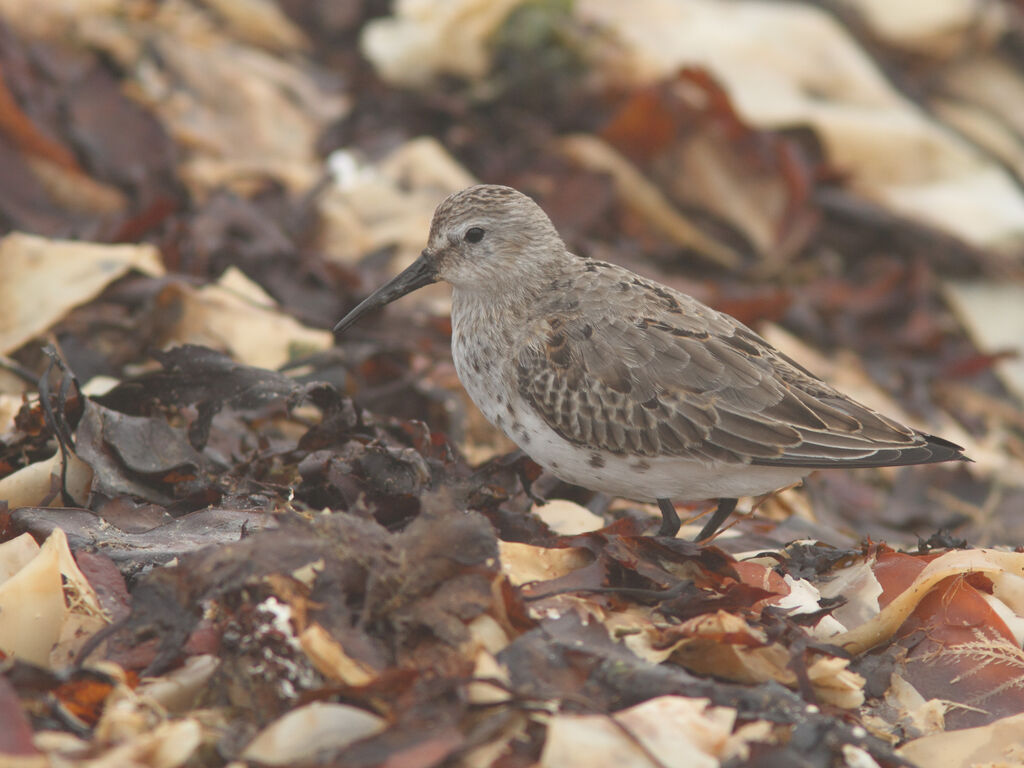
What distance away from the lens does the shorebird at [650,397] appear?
4434mm

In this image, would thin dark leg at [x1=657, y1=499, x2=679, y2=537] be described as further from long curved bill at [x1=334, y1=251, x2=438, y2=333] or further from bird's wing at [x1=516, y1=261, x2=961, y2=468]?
long curved bill at [x1=334, y1=251, x2=438, y2=333]

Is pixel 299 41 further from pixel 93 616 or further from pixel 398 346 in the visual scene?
pixel 93 616

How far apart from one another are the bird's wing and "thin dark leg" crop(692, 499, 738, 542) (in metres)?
0.37

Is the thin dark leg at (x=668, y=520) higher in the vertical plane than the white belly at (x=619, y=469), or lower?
lower

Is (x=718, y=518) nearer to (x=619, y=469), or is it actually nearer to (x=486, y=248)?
A: (x=619, y=469)

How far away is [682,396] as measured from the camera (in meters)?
4.48

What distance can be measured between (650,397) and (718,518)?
64cm

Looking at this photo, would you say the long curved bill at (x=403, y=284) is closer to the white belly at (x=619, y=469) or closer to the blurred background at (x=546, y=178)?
the blurred background at (x=546, y=178)

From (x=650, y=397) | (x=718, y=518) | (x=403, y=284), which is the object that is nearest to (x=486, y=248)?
(x=403, y=284)

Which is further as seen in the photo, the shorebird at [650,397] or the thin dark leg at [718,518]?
the thin dark leg at [718,518]

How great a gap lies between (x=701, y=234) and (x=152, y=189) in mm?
3467

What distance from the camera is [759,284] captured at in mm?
7949

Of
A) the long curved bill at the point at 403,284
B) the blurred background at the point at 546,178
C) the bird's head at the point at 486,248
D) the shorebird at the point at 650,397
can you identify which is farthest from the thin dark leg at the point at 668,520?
the long curved bill at the point at 403,284

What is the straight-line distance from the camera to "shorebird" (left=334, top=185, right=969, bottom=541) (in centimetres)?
443
